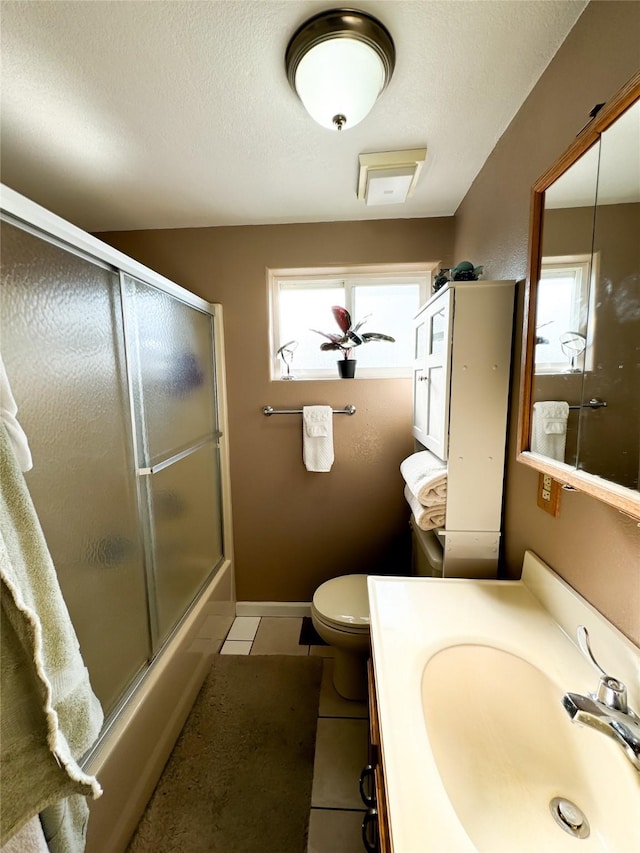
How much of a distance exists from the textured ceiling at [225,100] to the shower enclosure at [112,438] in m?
0.45

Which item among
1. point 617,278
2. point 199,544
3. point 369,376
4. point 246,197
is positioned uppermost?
point 246,197

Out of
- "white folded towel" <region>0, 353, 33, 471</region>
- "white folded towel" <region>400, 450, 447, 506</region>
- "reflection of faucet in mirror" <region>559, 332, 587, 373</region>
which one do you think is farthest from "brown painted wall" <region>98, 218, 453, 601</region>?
"white folded towel" <region>0, 353, 33, 471</region>

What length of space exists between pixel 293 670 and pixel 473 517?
3.96 ft

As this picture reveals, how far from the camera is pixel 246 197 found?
154 centimetres

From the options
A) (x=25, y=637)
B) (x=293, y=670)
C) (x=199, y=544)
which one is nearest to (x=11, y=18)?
(x=25, y=637)

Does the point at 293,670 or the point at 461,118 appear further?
the point at 293,670

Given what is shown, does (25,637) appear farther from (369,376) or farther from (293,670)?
(369,376)

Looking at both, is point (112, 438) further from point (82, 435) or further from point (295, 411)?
point (295, 411)

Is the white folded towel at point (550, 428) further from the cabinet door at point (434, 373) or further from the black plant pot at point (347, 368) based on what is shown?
the black plant pot at point (347, 368)

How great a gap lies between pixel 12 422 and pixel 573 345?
3.90 ft

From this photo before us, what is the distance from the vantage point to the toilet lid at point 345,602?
56.1 inches

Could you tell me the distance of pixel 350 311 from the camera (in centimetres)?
197

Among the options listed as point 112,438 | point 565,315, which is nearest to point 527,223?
point 565,315

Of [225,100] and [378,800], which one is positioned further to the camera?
[225,100]
